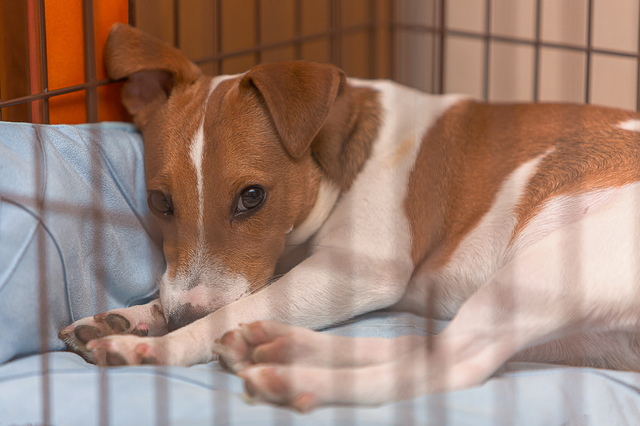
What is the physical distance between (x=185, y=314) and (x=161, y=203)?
372mm

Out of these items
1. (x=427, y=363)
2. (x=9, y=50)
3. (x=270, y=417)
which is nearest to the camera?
(x=270, y=417)

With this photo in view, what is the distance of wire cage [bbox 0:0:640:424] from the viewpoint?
1.54 m

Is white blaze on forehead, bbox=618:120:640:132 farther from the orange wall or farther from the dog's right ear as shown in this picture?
the orange wall

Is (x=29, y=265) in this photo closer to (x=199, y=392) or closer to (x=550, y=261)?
(x=199, y=392)

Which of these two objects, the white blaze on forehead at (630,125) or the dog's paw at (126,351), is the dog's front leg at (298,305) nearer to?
the dog's paw at (126,351)

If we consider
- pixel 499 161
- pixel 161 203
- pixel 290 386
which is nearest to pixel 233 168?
pixel 161 203

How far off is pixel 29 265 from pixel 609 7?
2.38m

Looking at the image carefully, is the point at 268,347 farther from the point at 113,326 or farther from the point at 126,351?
the point at 113,326

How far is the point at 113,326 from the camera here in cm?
129

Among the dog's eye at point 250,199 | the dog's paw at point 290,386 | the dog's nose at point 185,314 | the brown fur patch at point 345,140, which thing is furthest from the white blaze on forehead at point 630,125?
the dog's nose at point 185,314

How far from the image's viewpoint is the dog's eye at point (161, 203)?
1.43 meters

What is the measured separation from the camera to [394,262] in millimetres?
1460

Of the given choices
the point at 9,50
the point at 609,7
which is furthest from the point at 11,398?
the point at 609,7

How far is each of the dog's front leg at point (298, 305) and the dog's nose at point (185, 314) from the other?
0.12 feet
